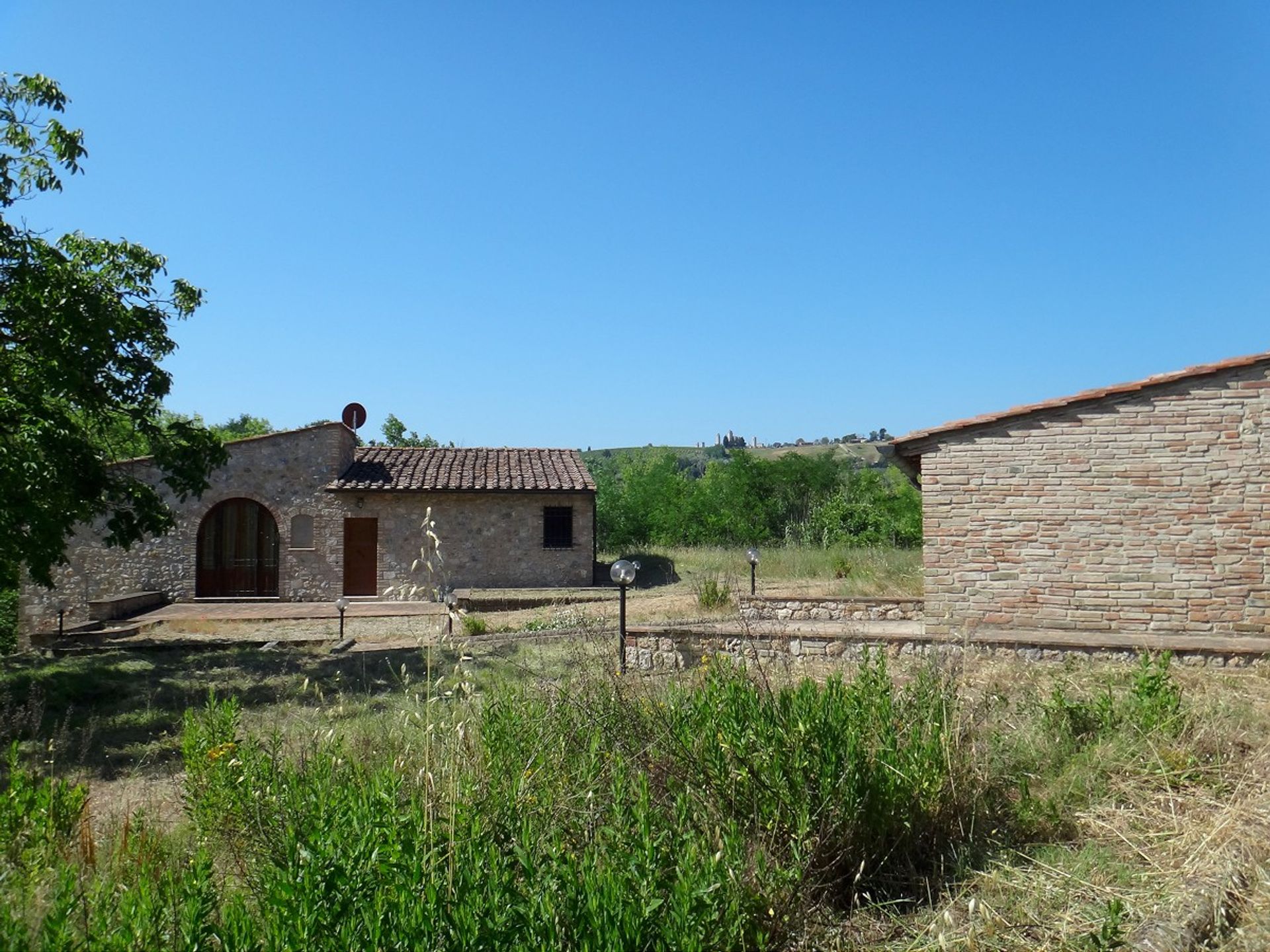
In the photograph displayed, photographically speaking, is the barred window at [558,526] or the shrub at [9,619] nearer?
the shrub at [9,619]

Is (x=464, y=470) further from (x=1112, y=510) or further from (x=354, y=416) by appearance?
(x=1112, y=510)

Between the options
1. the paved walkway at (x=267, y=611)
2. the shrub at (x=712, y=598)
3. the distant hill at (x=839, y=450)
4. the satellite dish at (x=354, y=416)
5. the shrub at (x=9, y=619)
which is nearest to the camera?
the shrub at (x=712, y=598)

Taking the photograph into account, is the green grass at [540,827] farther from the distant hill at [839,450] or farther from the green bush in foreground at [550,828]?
the distant hill at [839,450]

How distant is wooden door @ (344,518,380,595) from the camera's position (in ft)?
72.3

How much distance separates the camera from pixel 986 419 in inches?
419

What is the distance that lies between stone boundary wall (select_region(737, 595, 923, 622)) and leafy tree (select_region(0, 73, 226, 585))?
8644 millimetres

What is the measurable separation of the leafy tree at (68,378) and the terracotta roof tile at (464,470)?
9817 millimetres

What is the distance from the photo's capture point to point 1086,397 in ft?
33.5

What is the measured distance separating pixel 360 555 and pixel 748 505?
48.7 feet

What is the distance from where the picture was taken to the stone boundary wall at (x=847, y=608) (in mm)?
14305

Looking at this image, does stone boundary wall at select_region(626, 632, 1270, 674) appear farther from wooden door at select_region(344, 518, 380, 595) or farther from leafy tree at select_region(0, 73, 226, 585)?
wooden door at select_region(344, 518, 380, 595)

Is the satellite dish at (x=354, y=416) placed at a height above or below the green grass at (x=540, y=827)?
above

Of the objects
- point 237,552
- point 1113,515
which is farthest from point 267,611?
point 1113,515

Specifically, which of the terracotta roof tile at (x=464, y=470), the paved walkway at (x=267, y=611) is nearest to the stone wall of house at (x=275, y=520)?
the paved walkway at (x=267, y=611)
